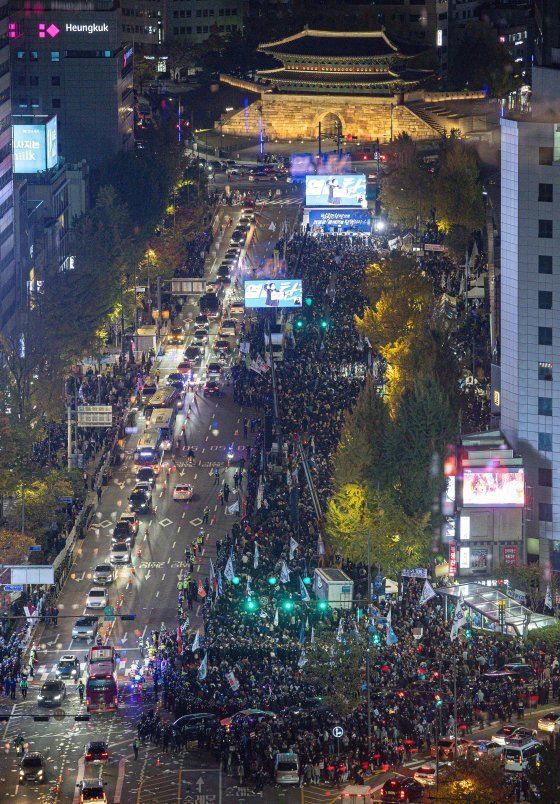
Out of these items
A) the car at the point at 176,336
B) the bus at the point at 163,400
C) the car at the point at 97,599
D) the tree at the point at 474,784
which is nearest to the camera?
the tree at the point at 474,784

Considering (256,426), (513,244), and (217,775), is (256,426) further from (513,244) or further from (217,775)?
(217,775)

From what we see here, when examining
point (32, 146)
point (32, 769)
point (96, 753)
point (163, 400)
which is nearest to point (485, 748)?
point (96, 753)

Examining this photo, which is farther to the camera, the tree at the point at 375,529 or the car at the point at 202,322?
the car at the point at 202,322

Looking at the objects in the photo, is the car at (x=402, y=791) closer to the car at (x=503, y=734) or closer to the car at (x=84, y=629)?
the car at (x=503, y=734)

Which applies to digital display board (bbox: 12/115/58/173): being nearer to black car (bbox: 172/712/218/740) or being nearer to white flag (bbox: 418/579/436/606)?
white flag (bbox: 418/579/436/606)

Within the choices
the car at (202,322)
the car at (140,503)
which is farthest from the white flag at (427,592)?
the car at (202,322)

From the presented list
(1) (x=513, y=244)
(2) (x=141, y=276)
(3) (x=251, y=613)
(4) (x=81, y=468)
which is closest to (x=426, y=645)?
(3) (x=251, y=613)

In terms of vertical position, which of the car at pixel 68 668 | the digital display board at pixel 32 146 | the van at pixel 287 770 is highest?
the digital display board at pixel 32 146

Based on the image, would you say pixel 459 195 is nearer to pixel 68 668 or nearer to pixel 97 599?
pixel 97 599
